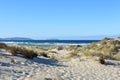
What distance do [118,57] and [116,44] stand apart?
950 cm

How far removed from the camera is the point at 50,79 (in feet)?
40.9

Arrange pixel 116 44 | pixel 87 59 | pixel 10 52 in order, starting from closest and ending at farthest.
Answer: pixel 10 52 → pixel 87 59 → pixel 116 44

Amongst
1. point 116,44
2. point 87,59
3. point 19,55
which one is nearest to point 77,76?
point 19,55

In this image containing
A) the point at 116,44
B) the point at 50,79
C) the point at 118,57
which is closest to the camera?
the point at 50,79

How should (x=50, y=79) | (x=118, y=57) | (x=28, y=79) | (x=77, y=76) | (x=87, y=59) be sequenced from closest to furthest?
1. (x=28, y=79)
2. (x=50, y=79)
3. (x=77, y=76)
4. (x=87, y=59)
5. (x=118, y=57)

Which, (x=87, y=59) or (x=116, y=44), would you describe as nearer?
(x=87, y=59)

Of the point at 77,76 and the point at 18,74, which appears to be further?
the point at 77,76

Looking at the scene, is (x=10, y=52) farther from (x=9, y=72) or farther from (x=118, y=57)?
(x=118, y=57)

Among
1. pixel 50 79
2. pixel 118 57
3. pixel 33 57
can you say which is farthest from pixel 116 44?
pixel 50 79

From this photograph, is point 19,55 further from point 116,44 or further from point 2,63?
point 116,44

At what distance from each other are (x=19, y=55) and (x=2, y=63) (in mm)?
4646

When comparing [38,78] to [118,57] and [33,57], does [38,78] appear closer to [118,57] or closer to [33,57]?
[33,57]

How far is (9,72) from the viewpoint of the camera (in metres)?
12.7

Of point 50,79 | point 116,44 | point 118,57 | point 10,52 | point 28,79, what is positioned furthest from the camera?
point 116,44
